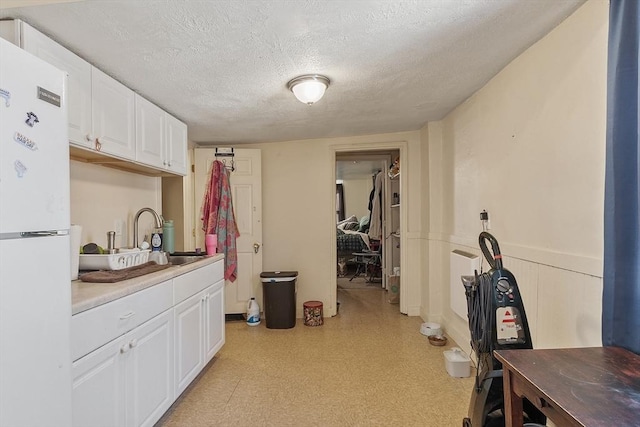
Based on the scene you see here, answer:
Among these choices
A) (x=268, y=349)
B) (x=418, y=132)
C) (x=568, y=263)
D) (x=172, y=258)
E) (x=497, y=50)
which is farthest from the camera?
(x=418, y=132)

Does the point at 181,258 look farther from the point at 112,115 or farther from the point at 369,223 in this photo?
the point at 369,223

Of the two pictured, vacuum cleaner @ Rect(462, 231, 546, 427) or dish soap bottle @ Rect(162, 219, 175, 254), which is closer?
vacuum cleaner @ Rect(462, 231, 546, 427)

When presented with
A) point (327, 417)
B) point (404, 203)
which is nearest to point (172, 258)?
point (327, 417)

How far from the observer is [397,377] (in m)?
2.49

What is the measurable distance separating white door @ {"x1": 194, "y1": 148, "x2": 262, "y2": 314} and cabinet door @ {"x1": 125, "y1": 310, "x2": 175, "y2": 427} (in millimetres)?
1895

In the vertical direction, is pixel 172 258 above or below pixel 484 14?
below

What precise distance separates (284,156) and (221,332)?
2.21 m

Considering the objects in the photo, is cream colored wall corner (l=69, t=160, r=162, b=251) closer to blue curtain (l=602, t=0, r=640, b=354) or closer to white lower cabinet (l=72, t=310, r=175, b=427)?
white lower cabinet (l=72, t=310, r=175, b=427)

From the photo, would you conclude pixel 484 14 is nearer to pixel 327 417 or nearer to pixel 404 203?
pixel 327 417

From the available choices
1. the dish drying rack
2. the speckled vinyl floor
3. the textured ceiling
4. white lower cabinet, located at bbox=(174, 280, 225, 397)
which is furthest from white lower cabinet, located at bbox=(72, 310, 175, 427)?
the textured ceiling

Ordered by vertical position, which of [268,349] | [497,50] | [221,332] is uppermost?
[497,50]

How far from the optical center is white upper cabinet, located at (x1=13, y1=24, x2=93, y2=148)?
1513mm

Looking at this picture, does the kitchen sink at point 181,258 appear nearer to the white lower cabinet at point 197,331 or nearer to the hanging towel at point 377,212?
the white lower cabinet at point 197,331

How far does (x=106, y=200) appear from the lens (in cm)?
235
